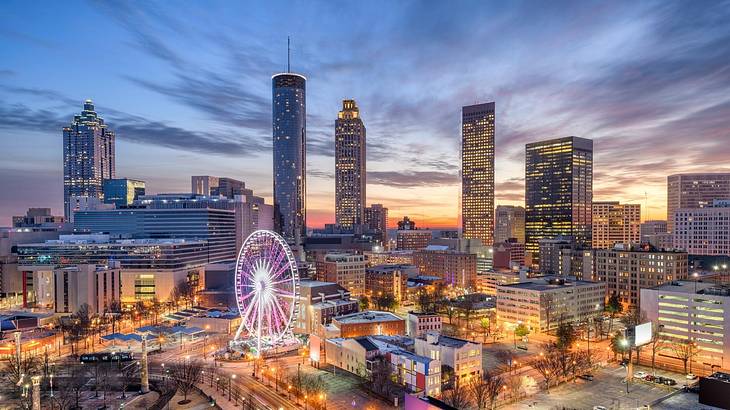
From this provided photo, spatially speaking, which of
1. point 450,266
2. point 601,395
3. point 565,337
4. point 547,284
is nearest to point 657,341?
point 565,337

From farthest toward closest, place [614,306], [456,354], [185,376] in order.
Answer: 1. [614,306]
2. [185,376]
3. [456,354]

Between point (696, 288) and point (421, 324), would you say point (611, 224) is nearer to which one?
point (696, 288)

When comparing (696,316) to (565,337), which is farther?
(565,337)

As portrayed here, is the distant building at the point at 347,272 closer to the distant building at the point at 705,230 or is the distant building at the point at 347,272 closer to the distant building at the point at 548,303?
the distant building at the point at 548,303

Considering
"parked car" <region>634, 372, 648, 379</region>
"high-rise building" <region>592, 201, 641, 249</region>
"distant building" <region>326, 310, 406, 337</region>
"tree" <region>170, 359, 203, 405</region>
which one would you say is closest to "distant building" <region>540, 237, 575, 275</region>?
"high-rise building" <region>592, 201, 641, 249</region>

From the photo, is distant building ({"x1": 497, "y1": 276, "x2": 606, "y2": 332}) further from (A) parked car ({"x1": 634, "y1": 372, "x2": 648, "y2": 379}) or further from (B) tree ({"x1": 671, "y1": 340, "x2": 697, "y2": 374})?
(A) parked car ({"x1": 634, "y1": 372, "x2": 648, "y2": 379})

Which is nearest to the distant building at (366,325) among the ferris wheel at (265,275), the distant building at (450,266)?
the ferris wheel at (265,275)

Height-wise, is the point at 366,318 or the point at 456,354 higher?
the point at 456,354
